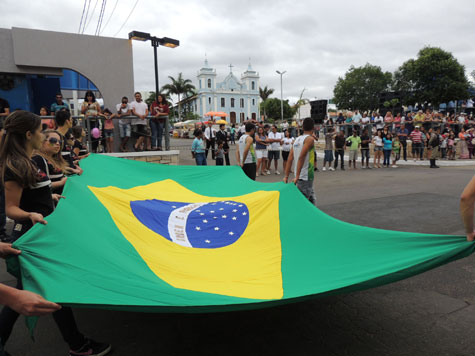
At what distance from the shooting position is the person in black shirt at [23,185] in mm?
2639

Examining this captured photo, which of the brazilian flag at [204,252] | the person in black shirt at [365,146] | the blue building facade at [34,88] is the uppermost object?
the blue building facade at [34,88]

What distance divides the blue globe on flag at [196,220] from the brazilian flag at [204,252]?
0.01 metres

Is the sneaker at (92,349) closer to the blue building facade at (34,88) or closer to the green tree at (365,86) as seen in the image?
the blue building facade at (34,88)

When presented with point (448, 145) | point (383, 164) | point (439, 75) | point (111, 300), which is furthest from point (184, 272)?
point (439, 75)

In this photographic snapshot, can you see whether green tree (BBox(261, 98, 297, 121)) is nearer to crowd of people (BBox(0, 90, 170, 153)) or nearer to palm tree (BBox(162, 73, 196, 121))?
palm tree (BBox(162, 73, 196, 121))

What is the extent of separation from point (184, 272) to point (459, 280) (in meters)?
3.47

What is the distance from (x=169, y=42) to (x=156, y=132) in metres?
3.50

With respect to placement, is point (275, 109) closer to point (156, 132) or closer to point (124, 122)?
point (156, 132)

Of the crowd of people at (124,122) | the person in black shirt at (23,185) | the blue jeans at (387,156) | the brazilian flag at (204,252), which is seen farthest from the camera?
the blue jeans at (387,156)

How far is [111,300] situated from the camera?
2143mm

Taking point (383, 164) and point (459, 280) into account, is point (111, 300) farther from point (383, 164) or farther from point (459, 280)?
point (383, 164)

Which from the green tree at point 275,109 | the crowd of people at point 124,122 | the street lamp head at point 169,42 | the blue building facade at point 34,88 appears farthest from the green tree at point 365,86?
the crowd of people at point 124,122

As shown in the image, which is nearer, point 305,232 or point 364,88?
point 305,232

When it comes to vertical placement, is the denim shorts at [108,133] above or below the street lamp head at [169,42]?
below
